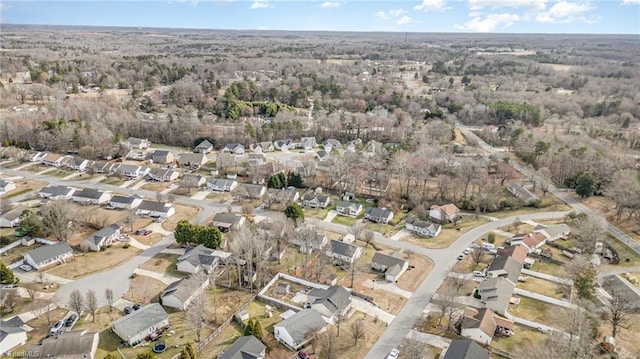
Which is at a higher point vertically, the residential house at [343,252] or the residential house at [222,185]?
the residential house at [222,185]

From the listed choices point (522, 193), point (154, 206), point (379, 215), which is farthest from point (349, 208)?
point (522, 193)

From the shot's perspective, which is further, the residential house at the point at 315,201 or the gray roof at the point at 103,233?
the residential house at the point at 315,201

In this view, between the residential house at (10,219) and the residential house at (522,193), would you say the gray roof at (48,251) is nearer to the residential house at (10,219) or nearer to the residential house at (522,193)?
the residential house at (10,219)

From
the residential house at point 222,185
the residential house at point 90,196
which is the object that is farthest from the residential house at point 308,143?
the residential house at point 90,196

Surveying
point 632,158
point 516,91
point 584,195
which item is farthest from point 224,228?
point 516,91

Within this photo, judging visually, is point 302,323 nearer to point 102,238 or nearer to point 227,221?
point 227,221
